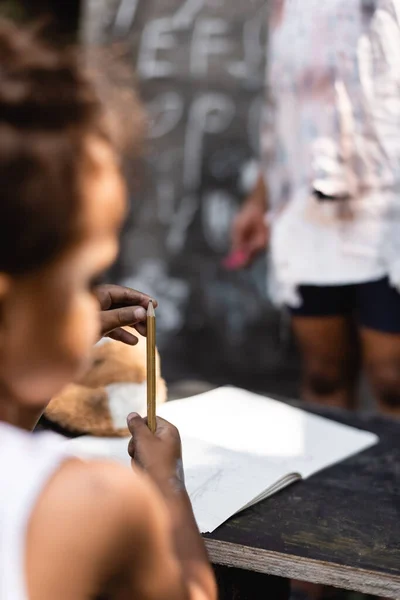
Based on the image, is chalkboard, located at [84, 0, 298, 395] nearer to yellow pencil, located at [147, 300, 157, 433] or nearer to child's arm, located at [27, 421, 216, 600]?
yellow pencil, located at [147, 300, 157, 433]

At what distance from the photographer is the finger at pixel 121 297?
119 cm

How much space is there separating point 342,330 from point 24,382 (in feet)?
4.62

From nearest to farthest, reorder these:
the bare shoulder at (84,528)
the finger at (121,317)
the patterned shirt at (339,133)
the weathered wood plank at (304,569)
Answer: the bare shoulder at (84,528) → the weathered wood plank at (304,569) → the finger at (121,317) → the patterned shirt at (339,133)

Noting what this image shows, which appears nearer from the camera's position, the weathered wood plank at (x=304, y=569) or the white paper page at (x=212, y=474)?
the weathered wood plank at (x=304, y=569)

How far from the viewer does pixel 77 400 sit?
4.65 feet

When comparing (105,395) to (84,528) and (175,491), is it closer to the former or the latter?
(175,491)

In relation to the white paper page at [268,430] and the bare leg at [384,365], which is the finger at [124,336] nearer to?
the white paper page at [268,430]

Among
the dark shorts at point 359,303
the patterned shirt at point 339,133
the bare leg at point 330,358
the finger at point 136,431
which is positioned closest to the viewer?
the finger at point 136,431

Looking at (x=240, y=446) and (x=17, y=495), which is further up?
(x=17, y=495)

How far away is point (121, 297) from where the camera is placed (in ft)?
3.91

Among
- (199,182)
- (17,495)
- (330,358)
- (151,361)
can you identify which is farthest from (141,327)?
(199,182)

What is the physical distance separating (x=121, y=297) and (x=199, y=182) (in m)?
1.90

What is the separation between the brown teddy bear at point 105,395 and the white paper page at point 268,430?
70 millimetres

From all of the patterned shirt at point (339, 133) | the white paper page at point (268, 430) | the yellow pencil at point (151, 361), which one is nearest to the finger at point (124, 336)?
the yellow pencil at point (151, 361)
